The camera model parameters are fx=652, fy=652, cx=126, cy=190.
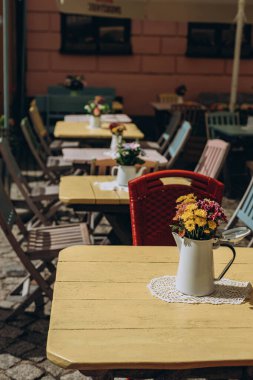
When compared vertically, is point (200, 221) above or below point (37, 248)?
above

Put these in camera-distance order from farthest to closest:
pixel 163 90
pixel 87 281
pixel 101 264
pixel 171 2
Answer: pixel 163 90 < pixel 171 2 < pixel 101 264 < pixel 87 281

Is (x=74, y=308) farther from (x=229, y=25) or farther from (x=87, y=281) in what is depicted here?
(x=229, y=25)

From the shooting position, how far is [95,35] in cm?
1382

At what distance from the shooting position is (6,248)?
6043 millimetres

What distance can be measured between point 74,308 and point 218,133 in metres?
6.97

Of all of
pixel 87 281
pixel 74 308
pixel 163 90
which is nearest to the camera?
pixel 74 308

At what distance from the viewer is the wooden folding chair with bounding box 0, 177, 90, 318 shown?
422cm

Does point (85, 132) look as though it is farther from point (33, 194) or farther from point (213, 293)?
point (213, 293)

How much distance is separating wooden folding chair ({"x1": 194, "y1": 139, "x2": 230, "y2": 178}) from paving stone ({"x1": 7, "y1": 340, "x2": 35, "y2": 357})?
6.93 feet

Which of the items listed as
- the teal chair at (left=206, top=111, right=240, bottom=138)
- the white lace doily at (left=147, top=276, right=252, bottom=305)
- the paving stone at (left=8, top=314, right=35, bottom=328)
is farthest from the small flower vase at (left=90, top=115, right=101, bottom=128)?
the white lace doily at (left=147, top=276, right=252, bottom=305)

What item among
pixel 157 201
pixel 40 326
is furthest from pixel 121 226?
pixel 157 201

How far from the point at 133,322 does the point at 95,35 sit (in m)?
12.2

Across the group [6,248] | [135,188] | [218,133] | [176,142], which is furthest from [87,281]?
[218,133]

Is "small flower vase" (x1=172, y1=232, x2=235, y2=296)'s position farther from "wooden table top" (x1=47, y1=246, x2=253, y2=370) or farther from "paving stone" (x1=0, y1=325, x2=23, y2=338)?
"paving stone" (x1=0, y1=325, x2=23, y2=338)
